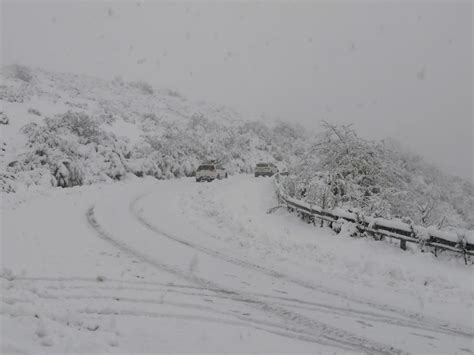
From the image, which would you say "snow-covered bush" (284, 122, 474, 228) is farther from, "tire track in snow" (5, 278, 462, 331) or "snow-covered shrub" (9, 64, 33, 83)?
"snow-covered shrub" (9, 64, 33, 83)

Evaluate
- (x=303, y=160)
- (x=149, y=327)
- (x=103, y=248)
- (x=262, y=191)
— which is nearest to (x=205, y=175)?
(x=262, y=191)

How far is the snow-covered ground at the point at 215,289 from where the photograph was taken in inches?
230

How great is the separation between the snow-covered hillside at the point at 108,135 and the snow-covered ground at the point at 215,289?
8.84 metres

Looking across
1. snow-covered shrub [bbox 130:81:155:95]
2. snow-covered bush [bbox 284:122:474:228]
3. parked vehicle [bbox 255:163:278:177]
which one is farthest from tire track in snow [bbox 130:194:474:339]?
snow-covered shrub [bbox 130:81:155:95]

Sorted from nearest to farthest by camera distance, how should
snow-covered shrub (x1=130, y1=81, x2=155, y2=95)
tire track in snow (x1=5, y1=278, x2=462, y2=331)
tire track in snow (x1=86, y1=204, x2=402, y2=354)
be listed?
tire track in snow (x1=86, y1=204, x2=402, y2=354) < tire track in snow (x1=5, y1=278, x2=462, y2=331) < snow-covered shrub (x1=130, y1=81, x2=155, y2=95)

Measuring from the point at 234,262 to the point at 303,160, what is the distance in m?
10.1

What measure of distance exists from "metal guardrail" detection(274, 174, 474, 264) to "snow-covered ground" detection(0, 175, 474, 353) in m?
0.38

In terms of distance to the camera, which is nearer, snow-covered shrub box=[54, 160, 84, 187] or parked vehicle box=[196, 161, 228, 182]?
snow-covered shrub box=[54, 160, 84, 187]

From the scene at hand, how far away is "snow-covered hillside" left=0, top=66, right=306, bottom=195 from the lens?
24.1 m

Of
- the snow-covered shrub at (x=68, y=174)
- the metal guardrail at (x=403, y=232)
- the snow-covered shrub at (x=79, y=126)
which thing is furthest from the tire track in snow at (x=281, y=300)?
the snow-covered shrub at (x=79, y=126)

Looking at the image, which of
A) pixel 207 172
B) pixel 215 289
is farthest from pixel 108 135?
pixel 215 289

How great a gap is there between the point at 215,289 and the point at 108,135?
2584cm

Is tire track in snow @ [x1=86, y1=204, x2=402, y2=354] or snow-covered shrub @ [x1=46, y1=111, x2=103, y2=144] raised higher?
snow-covered shrub @ [x1=46, y1=111, x2=103, y2=144]

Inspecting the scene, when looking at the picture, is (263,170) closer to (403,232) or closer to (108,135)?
(108,135)
